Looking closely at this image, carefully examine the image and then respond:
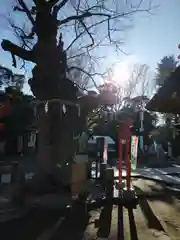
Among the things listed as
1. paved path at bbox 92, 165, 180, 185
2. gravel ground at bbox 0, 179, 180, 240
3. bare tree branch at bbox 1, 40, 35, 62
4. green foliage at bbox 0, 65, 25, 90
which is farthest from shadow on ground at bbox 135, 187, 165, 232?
green foliage at bbox 0, 65, 25, 90

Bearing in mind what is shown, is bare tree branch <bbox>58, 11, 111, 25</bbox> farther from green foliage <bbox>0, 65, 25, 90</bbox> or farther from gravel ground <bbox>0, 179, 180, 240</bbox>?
green foliage <bbox>0, 65, 25, 90</bbox>

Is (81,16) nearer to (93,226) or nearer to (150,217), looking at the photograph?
(150,217)

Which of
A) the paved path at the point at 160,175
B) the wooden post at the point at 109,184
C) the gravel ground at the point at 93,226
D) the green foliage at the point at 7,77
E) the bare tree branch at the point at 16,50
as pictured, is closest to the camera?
the gravel ground at the point at 93,226

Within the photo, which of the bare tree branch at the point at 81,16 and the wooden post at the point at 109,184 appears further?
the bare tree branch at the point at 81,16

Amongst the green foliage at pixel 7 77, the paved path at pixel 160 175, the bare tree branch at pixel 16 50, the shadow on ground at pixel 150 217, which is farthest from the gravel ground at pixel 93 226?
the green foliage at pixel 7 77

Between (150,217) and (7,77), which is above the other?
(7,77)

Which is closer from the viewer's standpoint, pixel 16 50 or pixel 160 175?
pixel 16 50

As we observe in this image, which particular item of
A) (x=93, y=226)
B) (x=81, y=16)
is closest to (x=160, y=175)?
(x=81, y=16)

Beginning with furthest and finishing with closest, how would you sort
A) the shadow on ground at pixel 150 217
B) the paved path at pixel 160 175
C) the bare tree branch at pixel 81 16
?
1. the paved path at pixel 160 175
2. the bare tree branch at pixel 81 16
3. the shadow on ground at pixel 150 217

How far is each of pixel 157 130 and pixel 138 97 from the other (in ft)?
17.2

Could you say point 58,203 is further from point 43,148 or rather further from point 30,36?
point 30,36

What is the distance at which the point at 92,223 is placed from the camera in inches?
286

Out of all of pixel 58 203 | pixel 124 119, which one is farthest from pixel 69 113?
pixel 58 203

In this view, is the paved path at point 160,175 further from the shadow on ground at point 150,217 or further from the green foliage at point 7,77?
the green foliage at point 7,77
